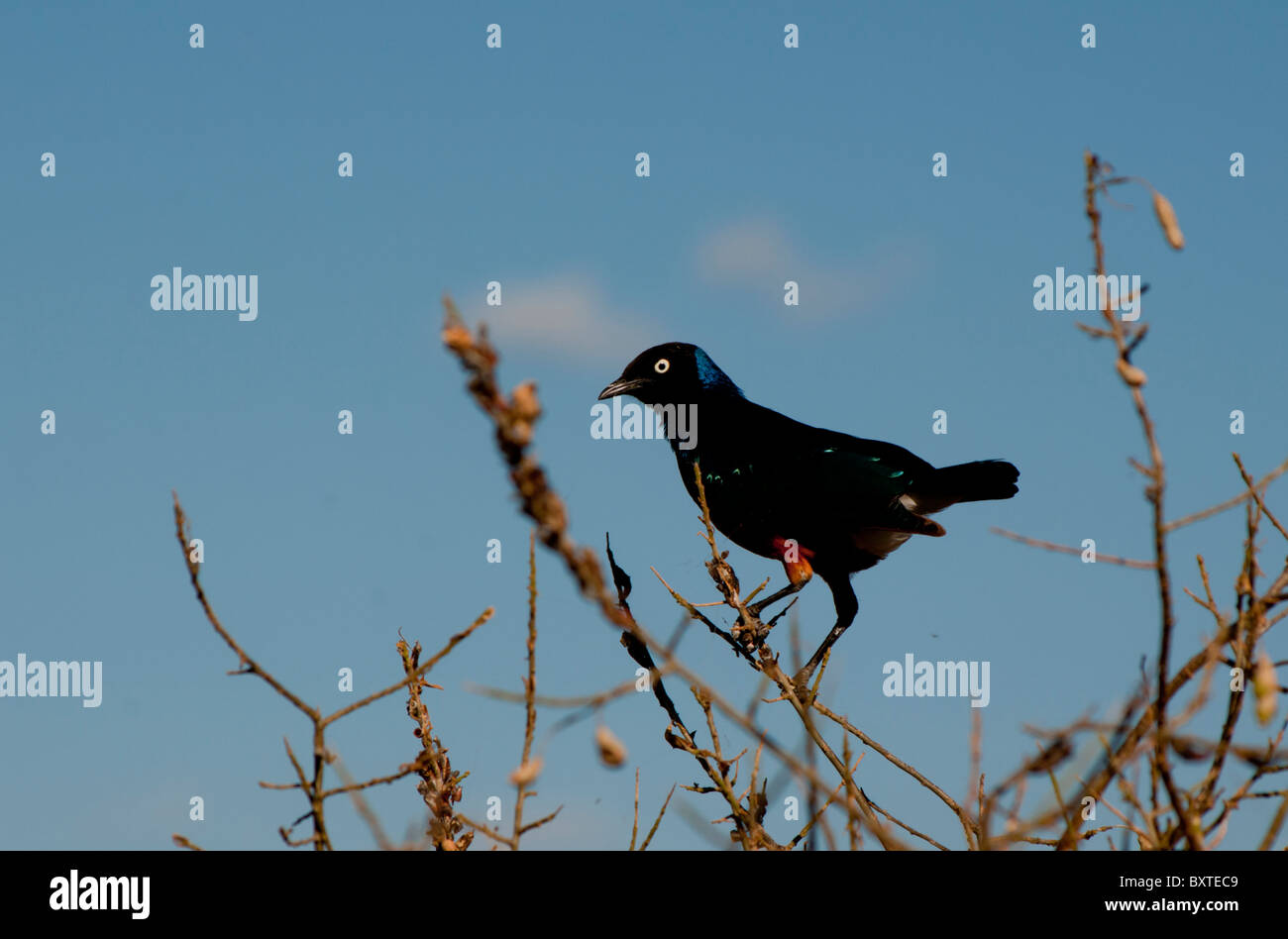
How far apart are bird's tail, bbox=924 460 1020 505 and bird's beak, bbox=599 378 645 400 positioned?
1882 mm

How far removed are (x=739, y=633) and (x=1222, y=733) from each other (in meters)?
1.84

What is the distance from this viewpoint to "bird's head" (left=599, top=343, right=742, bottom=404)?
6.63m

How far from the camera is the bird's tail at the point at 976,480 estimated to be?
5367 mm

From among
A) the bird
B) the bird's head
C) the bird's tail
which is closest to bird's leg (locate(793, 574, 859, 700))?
the bird

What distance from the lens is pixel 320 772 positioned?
1.96 meters

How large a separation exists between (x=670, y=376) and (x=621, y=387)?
0.29 m

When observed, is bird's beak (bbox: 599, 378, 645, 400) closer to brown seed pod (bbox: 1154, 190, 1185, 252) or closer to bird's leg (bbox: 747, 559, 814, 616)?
bird's leg (bbox: 747, 559, 814, 616)

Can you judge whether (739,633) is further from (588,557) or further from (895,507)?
(588,557)

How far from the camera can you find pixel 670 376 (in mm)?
6652

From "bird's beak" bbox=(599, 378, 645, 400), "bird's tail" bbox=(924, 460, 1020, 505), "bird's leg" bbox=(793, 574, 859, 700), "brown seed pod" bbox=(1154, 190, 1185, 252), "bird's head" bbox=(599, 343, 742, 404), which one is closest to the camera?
"brown seed pod" bbox=(1154, 190, 1185, 252)

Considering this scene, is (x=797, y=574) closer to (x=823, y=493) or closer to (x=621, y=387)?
(x=823, y=493)

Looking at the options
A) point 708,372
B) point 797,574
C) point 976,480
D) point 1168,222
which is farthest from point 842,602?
point 1168,222

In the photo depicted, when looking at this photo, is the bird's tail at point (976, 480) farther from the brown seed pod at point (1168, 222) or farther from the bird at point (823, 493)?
the brown seed pod at point (1168, 222)
